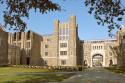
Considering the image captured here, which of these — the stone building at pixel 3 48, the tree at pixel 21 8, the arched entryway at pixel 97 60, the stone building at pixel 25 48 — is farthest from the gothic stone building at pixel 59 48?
the tree at pixel 21 8

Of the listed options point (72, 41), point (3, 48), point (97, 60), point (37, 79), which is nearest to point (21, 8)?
point (37, 79)

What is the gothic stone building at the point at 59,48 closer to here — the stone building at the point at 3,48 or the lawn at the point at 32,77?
the stone building at the point at 3,48

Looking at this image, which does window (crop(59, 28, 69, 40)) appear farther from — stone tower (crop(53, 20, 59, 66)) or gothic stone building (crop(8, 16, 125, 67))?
stone tower (crop(53, 20, 59, 66))

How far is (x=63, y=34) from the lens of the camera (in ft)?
353

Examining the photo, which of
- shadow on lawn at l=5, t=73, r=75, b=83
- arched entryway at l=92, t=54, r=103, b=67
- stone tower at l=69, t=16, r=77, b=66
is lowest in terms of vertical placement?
shadow on lawn at l=5, t=73, r=75, b=83

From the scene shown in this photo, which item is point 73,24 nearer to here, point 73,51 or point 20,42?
point 73,51

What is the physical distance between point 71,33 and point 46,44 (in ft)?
38.2

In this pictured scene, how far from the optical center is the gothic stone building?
103 meters

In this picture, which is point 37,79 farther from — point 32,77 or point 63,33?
point 63,33

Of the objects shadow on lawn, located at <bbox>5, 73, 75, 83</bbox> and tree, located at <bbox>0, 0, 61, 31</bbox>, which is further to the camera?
shadow on lawn, located at <bbox>5, 73, 75, 83</bbox>

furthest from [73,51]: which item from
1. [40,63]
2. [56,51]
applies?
[40,63]

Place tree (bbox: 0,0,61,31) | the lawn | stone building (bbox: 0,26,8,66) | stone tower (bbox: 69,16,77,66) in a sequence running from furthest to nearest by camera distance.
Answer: stone tower (bbox: 69,16,77,66) → stone building (bbox: 0,26,8,66) → the lawn → tree (bbox: 0,0,61,31)

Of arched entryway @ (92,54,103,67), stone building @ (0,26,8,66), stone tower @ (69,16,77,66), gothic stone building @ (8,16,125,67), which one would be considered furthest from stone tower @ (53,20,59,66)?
stone building @ (0,26,8,66)

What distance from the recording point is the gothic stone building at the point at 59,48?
103 m
